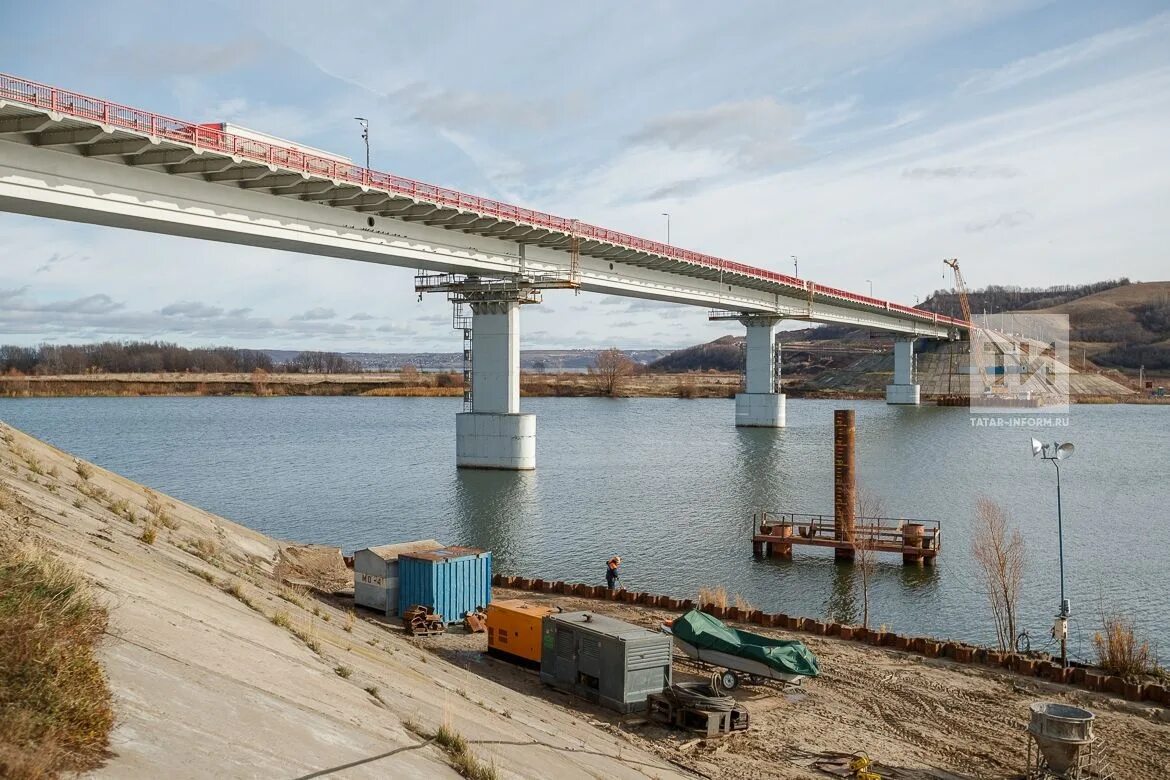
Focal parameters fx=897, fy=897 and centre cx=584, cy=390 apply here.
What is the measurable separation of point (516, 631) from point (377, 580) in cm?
562

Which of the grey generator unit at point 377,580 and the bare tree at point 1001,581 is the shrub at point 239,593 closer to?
the grey generator unit at point 377,580

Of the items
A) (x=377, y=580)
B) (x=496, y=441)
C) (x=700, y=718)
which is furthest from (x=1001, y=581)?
(x=496, y=441)

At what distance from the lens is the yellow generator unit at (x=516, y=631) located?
68.8 ft

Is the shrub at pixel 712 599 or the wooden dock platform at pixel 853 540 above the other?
the wooden dock platform at pixel 853 540

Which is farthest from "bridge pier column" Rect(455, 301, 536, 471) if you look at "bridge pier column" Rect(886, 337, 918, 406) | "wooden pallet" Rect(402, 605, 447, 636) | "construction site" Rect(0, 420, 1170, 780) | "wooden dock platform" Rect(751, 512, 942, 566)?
"bridge pier column" Rect(886, 337, 918, 406)

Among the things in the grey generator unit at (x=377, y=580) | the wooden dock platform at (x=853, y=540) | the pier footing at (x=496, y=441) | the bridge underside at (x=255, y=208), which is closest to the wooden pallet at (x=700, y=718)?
the grey generator unit at (x=377, y=580)

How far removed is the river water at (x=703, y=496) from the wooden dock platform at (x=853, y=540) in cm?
67

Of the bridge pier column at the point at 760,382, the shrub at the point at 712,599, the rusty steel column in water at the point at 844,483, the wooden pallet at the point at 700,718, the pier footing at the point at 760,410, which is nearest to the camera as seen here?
the wooden pallet at the point at 700,718

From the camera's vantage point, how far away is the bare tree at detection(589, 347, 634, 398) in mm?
173087

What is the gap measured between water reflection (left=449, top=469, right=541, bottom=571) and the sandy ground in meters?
14.2

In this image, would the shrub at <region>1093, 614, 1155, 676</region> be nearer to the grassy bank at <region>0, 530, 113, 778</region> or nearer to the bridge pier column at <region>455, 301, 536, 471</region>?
the grassy bank at <region>0, 530, 113, 778</region>

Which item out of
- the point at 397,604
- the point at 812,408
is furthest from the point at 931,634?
the point at 812,408

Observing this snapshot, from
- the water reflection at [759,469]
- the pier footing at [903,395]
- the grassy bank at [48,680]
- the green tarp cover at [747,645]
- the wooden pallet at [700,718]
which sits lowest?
the wooden pallet at [700,718]

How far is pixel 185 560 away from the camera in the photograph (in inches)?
772
